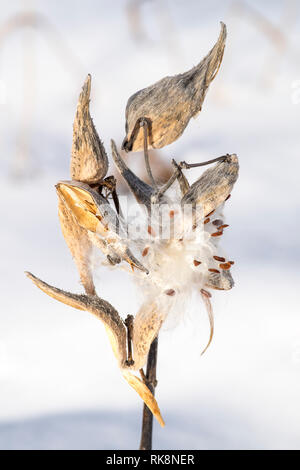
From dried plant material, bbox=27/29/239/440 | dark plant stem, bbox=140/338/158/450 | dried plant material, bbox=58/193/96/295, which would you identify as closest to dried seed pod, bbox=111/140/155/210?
dried plant material, bbox=27/29/239/440

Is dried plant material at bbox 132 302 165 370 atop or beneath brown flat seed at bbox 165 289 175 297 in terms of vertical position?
beneath

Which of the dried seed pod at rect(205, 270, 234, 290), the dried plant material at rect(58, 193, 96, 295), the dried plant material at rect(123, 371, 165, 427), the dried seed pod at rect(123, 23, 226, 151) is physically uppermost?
the dried seed pod at rect(123, 23, 226, 151)

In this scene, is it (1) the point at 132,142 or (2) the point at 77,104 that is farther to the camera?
(1) the point at 132,142

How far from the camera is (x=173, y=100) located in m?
1.30

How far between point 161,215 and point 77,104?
0.77 feet

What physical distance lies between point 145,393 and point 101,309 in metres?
0.17

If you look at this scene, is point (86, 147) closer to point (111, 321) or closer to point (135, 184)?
point (135, 184)

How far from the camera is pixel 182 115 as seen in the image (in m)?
1.32

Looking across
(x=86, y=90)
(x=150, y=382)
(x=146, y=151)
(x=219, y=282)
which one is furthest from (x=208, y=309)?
(x=86, y=90)

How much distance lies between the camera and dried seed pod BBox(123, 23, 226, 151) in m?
1.30

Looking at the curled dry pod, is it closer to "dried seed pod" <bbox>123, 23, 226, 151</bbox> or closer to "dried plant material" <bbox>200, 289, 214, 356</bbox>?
"dried plant material" <bbox>200, 289, 214, 356</bbox>

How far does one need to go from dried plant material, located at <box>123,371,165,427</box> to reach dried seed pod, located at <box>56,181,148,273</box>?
225 millimetres

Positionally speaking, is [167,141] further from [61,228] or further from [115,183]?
[61,228]

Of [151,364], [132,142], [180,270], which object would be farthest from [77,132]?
[151,364]
